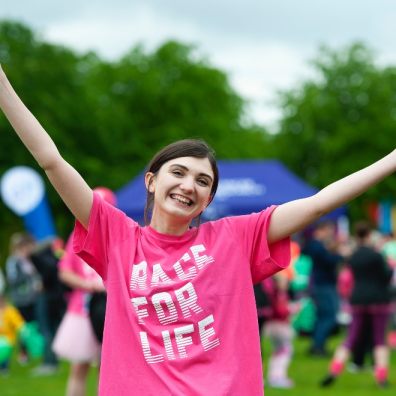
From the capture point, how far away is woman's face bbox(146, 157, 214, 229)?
3383 mm

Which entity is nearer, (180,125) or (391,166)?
(391,166)

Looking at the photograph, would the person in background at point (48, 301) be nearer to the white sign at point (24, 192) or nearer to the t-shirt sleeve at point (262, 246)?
the white sign at point (24, 192)

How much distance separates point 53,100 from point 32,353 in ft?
83.4

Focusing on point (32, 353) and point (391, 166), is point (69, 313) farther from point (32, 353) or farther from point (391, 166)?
point (32, 353)

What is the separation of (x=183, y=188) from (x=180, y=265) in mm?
271

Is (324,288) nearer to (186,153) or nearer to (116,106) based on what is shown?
(186,153)

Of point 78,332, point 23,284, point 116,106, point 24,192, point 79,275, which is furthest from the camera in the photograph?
point 116,106

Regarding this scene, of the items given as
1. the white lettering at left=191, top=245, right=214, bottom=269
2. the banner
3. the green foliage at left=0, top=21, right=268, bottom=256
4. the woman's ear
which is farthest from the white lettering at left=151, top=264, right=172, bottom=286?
the green foliage at left=0, top=21, right=268, bottom=256

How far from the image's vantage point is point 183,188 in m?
3.36

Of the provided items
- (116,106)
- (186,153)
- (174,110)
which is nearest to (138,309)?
(186,153)

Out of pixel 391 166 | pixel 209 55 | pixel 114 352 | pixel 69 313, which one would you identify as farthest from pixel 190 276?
pixel 209 55

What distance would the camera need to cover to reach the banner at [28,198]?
18938mm

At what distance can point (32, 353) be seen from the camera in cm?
1382

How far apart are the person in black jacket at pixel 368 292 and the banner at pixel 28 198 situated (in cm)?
943
